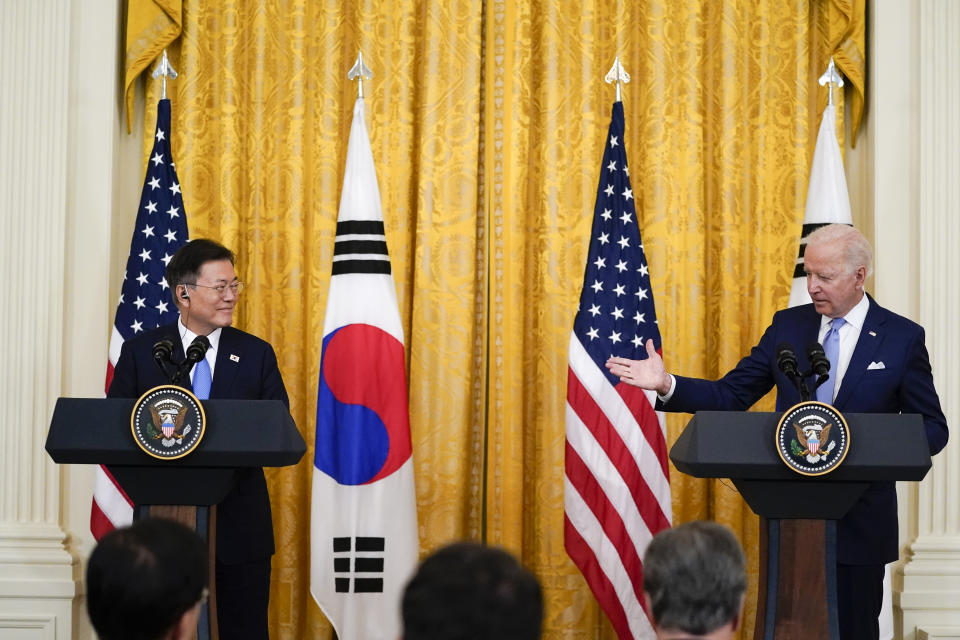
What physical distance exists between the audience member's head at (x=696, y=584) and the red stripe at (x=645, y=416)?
2846 mm

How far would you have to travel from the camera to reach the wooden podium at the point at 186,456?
3072 millimetres

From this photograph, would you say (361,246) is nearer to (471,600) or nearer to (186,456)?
(186,456)

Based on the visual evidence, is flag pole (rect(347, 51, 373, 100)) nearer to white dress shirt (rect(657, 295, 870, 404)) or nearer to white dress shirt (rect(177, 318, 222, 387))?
white dress shirt (rect(177, 318, 222, 387))

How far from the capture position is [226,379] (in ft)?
12.0

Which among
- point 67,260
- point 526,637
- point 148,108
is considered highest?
point 148,108

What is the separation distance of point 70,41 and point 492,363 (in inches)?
99.2

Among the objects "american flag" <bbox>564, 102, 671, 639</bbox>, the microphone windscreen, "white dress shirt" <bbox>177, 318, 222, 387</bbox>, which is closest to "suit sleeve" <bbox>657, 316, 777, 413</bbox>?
"american flag" <bbox>564, 102, 671, 639</bbox>

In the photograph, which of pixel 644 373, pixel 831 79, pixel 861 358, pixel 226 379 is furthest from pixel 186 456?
pixel 831 79

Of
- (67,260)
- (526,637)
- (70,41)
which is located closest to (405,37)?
(70,41)

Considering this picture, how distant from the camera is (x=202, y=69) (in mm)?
5312

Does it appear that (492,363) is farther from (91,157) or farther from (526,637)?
(526,637)

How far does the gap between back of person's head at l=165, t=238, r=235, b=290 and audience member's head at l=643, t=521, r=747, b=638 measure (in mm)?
2336

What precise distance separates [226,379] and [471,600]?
97.7 inches

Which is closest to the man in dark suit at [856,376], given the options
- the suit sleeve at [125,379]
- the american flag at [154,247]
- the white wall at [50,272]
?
the suit sleeve at [125,379]
